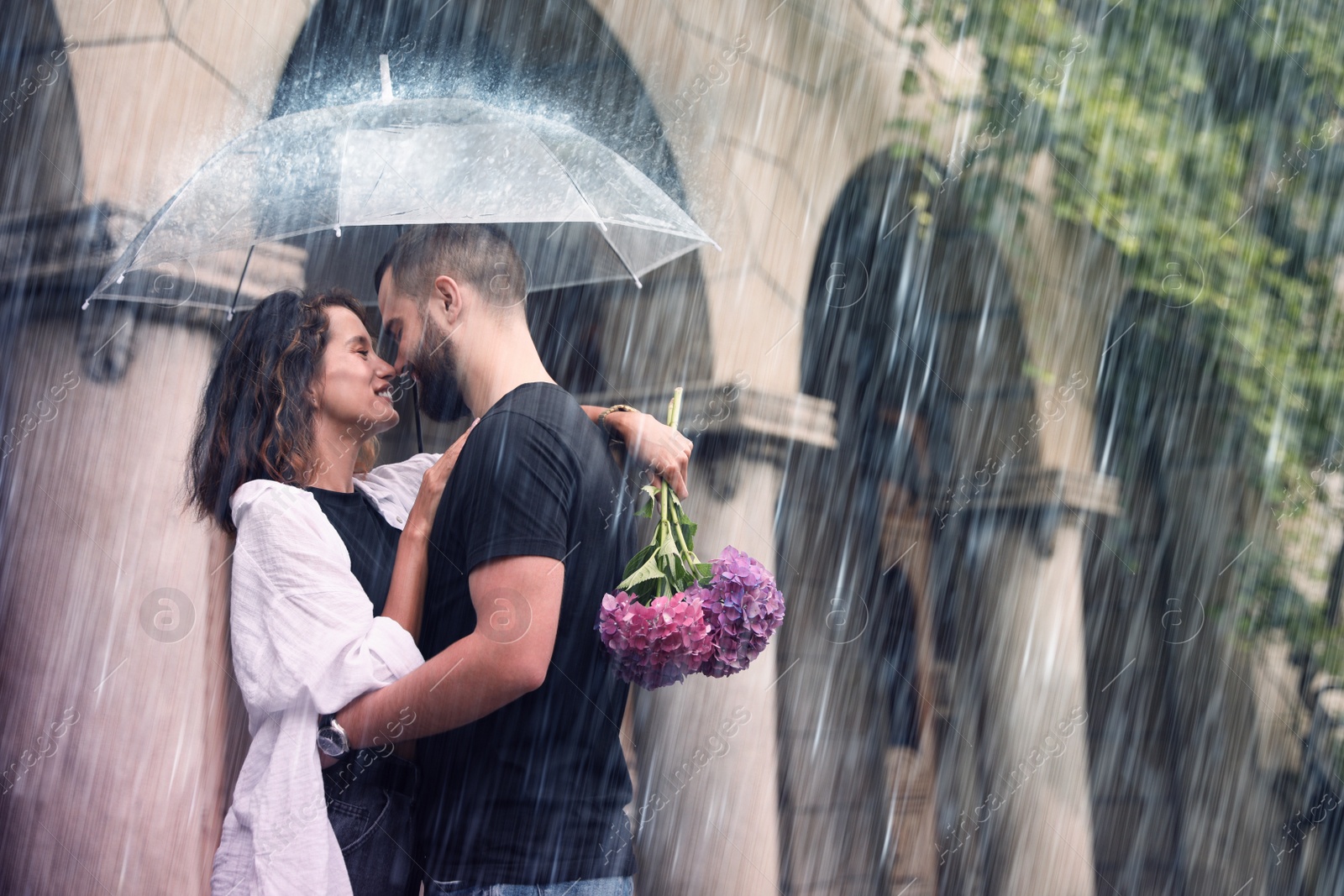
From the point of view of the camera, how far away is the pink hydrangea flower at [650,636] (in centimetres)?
185

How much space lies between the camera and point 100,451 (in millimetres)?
2633

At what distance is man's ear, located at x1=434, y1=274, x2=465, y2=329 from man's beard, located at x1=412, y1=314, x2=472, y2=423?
0.03m

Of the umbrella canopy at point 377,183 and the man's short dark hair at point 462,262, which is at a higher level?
the umbrella canopy at point 377,183

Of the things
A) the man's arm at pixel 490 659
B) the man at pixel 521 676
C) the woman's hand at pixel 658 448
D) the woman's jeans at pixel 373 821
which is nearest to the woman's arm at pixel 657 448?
the woman's hand at pixel 658 448

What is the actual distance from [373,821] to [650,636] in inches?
22.3

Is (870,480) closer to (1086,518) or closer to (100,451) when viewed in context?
(1086,518)

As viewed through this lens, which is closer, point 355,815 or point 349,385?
point 355,815

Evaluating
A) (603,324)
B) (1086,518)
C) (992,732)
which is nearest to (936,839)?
(992,732)

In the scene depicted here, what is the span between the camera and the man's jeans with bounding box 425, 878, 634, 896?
1777 millimetres

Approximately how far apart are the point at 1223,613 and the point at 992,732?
178 cm

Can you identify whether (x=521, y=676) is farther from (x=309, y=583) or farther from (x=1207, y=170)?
(x=1207, y=170)

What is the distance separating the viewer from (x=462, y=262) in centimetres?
215

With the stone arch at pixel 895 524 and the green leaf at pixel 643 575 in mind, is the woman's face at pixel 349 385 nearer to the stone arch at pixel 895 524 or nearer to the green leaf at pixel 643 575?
the green leaf at pixel 643 575

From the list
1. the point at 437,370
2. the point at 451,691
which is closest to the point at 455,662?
the point at 451,691
